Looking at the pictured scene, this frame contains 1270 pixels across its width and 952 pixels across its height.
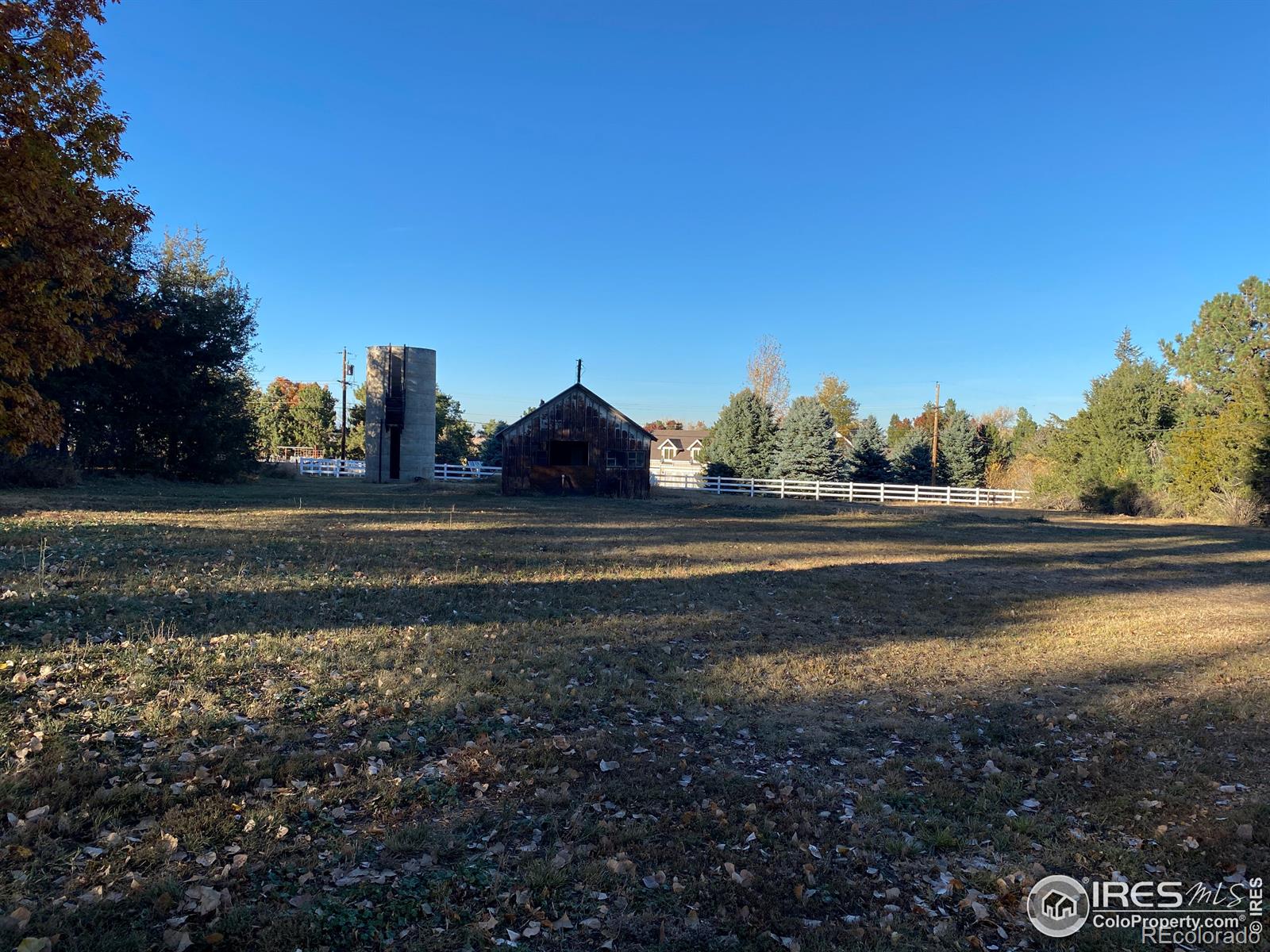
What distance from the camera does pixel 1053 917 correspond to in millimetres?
3574

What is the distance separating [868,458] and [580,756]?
4343cm

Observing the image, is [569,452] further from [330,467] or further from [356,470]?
[330,467]

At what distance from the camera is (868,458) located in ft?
149

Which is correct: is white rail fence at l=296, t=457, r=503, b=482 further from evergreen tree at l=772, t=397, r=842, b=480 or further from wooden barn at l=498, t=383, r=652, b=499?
evergreen tree at l=772, t=397, r=842, b=480

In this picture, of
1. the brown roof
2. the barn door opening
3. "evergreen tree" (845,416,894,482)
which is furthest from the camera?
the brown roof

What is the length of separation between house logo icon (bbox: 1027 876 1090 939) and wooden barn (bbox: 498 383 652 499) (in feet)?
95.0

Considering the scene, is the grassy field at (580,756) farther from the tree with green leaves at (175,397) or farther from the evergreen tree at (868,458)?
the evergreen tree at (868,458)

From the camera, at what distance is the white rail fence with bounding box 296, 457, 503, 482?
4544 cm

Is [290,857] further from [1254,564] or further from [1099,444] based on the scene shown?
[1099,444]

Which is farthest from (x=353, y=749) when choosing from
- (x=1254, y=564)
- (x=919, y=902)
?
(x=1254, y=564)

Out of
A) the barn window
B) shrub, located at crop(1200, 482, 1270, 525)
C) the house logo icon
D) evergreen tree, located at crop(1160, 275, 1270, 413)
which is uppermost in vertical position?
evergreen tree, located at crop(1160, 275, 1270, 413)

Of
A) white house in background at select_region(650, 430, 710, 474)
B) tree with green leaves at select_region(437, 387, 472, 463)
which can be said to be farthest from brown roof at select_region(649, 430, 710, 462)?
tree with green leaves at select_region(437, 387, 472, 463)

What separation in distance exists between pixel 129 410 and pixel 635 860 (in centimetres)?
3344

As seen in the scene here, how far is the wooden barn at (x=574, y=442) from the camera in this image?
107ft
